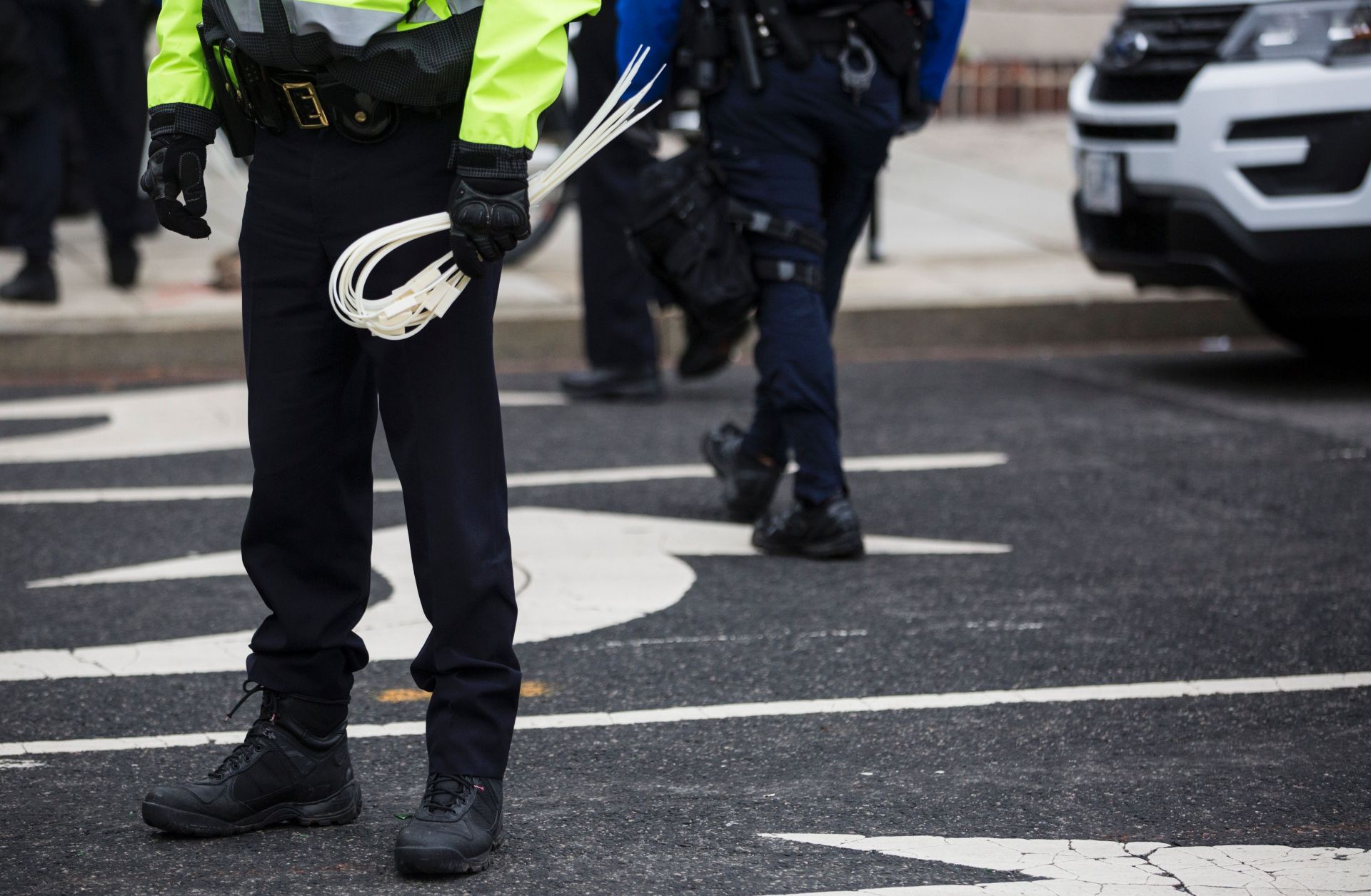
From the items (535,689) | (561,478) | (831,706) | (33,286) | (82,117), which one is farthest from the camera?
(82,117)

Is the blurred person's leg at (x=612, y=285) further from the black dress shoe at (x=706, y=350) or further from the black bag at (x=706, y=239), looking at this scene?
the black bag at (x=706, y=239)

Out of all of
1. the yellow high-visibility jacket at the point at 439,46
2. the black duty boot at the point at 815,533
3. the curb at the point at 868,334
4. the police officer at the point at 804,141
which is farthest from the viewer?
the curb at the point at 868,334

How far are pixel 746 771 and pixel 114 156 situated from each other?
588 cm

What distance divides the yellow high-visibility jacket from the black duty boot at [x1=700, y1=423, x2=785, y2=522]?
257 cm

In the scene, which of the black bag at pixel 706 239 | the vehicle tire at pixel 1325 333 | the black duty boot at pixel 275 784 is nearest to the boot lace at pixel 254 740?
the black duty boot at pixel 275 784

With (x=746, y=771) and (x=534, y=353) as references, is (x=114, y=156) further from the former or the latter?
(x=746, y=771)

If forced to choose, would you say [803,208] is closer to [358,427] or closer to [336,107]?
[358,427]

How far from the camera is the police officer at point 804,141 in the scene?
194 inches

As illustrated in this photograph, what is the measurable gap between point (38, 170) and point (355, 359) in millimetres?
Result: 5582

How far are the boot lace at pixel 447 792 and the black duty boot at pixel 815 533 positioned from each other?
82.0 inches

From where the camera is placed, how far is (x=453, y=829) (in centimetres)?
306

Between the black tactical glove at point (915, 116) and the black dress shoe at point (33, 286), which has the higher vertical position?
the black tactical glove at point (915, 116)

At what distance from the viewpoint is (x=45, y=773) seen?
3.52 meters

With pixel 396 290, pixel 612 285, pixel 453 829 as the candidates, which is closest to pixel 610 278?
pixel 612 285
